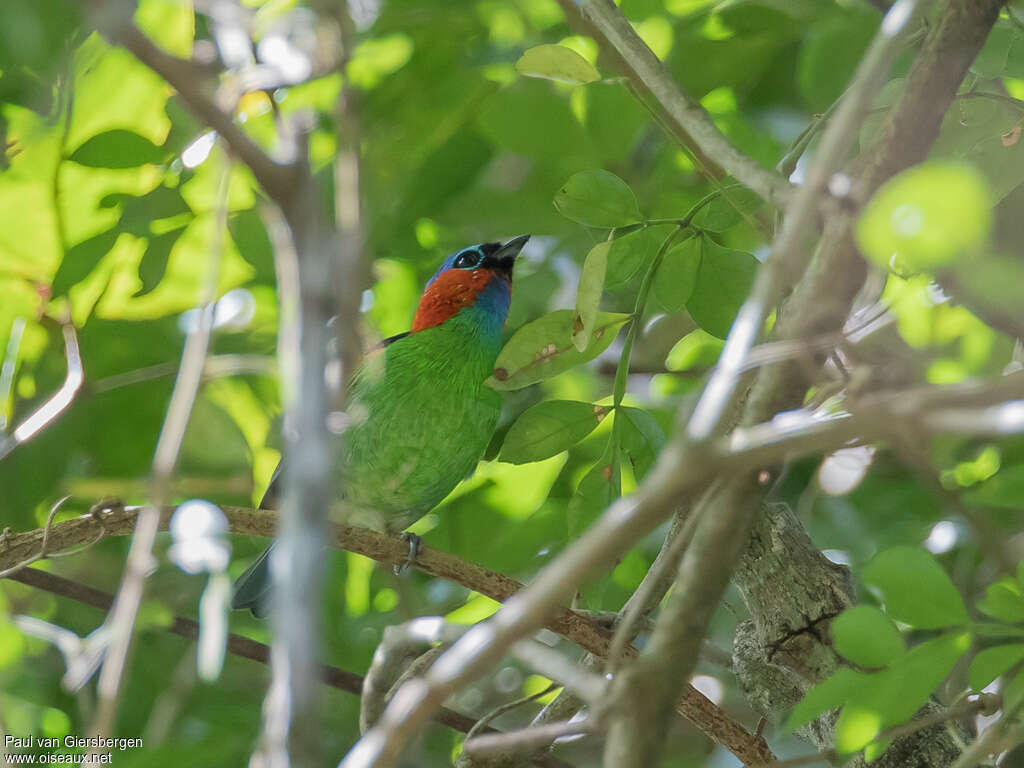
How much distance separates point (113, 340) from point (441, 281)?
138 cm

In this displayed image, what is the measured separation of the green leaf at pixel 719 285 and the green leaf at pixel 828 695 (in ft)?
2.78

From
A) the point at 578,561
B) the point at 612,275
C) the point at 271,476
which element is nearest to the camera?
the point at 578,561

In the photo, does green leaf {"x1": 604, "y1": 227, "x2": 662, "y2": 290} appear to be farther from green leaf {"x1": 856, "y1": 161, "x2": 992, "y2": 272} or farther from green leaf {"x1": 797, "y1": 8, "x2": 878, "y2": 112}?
green leaf {"x1": 856, "y1": 161, "x2": 992, "y2": 272}

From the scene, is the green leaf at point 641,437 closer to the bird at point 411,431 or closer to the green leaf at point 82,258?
the bird at point 411,431

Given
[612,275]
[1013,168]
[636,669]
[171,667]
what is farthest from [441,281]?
[636,669]

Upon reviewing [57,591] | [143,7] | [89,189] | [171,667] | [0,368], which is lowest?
[171,667]

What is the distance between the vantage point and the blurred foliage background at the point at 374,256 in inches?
105

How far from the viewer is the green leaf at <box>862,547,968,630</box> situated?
4.79 ft

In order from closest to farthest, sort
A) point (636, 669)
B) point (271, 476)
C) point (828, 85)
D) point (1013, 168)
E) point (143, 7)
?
point (636, 669) < point (1013, 168) < point (828, 85) < point (143, 7) < point (271, 476)

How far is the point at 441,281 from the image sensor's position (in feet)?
13.3

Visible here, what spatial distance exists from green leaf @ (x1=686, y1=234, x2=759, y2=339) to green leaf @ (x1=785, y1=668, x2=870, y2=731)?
85 cm

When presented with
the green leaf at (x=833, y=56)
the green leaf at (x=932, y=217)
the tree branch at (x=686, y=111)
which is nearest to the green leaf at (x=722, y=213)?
the tree branch at (x=686, y=111)

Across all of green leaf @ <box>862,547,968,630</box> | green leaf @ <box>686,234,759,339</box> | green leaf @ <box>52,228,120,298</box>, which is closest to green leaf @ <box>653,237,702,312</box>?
green leaf @ <box>686,234,759,339</box>

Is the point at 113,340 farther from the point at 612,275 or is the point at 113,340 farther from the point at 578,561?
the point at 578,561
